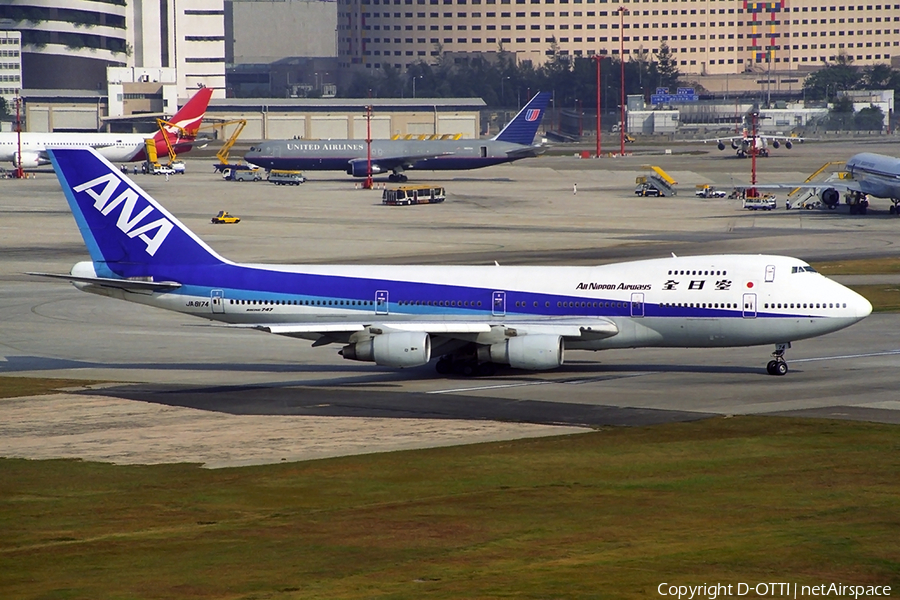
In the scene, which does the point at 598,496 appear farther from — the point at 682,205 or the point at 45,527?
the point at 682,205

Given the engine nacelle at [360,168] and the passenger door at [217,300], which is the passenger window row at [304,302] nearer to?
the passenger door at [217,300]

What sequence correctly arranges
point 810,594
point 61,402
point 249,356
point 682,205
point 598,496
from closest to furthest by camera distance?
1. point 810,594
2. point 598,496
3. point 61,402
4. point 249,356
5. point 682,205

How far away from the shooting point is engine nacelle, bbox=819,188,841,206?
→ 4948 inches

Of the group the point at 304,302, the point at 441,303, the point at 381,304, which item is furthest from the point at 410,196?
the point at 441,303

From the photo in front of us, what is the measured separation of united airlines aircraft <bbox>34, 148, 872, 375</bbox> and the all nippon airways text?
25738mm

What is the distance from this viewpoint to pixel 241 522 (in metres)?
28.6

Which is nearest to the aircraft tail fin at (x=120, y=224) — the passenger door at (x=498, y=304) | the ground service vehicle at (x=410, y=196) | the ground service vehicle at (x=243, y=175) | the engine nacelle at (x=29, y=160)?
the passenger door at (x=498, y=304)

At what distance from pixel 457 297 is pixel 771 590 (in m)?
29.9

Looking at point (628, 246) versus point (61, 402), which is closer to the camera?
point (61, 402)

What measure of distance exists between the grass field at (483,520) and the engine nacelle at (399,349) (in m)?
10.9

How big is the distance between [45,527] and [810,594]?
17537mm

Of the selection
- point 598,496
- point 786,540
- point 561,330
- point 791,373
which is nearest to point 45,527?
point 598,496

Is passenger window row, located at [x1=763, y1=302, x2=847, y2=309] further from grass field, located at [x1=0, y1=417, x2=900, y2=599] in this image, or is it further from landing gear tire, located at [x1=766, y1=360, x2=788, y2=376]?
grass field, located at [x1=0, y1=417, x2=900, y2=599]

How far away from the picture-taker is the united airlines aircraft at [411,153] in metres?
169
